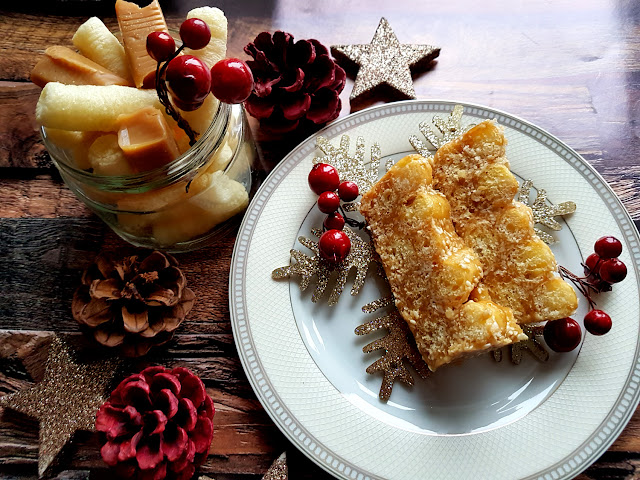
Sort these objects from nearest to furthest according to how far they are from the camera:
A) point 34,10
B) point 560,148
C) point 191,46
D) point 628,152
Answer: point 191,46
point 560,148
point 628,152
point 34,10

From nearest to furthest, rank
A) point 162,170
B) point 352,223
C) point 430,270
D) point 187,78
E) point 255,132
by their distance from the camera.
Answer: point 187,78 → point 162,170 → point 430,270 → point 352,223 → point 255,132

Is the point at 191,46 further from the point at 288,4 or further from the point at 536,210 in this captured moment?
the point at 536,210

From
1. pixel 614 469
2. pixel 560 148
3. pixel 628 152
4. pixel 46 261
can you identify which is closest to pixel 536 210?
pixel 560 148

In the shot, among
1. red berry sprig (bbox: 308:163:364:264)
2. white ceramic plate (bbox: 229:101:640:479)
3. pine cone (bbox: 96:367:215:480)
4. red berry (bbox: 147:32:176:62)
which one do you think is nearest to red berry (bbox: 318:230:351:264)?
red berry sprig (bbox: 308:163:364:264)

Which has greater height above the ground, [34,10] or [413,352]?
[34,10]

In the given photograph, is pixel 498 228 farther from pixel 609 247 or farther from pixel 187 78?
pixel 187 78

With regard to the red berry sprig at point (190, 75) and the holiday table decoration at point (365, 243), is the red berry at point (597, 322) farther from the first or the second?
the red berry sprig at point (190, 75)

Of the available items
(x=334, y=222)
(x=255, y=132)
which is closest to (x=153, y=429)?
(x=334, y=222)
